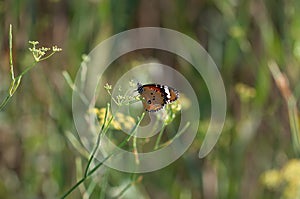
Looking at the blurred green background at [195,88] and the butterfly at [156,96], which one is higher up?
the blurred green background at [195,88]

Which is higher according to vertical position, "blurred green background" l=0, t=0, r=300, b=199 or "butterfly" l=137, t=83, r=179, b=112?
"blurred green background" l=0, t=0, r=300, b=199

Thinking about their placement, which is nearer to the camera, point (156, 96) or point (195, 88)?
point (156, 96)

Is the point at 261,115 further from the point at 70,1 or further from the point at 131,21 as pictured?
the point at 70,1

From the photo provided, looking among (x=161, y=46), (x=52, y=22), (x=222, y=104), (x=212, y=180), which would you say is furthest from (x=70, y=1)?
(x=212, y=180)

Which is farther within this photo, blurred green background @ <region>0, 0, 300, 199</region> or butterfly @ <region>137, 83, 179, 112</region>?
blurred green background @ <region>0, 0, 300, 199</region>

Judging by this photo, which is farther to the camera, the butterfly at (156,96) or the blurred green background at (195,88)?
the blurred green background at (195,88)
